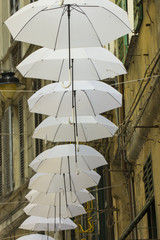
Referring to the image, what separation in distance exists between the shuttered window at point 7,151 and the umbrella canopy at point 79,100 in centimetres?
1976

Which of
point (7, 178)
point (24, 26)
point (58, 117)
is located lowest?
point (7, 178)

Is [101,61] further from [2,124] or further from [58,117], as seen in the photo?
[2,124]

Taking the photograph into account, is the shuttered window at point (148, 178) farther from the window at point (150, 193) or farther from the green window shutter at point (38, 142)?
the green window shutter at point (38, 142)

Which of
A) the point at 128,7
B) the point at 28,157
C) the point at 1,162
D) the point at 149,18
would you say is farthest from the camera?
the point at 1,162

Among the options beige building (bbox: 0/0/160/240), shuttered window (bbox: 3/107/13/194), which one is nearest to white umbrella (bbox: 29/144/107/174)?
beige building (bbox: 0/0/160/240)

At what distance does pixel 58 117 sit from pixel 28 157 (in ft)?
59.2

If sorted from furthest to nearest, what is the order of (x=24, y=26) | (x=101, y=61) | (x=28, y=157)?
(x=28, y=157)
(x=101, y=61)
(x=24, y=26)

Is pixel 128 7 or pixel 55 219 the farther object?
pixel 55 219

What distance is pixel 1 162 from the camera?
4306 cm

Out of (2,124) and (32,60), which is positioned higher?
(32,60)

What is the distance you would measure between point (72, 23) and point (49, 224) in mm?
12193

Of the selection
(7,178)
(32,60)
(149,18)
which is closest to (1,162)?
(7,178)

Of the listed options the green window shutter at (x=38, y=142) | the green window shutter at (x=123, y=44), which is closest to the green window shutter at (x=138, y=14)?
the green window shutter at (x=123, y=44)

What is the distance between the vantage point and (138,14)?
23.9 meters
